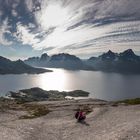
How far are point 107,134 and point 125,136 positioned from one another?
13.8 feet

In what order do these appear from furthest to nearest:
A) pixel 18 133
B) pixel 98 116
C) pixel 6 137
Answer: pixel 98 116 → pixel 18 133 → pixel 6 137

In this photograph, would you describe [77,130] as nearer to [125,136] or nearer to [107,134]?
[107,134]

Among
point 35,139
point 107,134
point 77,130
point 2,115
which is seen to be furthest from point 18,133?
point 2,115

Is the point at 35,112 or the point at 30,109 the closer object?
the point at 35,112

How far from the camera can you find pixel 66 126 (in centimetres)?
5112

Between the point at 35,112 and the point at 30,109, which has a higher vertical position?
the point at 30,109

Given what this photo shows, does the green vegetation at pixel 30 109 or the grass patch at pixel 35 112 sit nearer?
the grass patch at pixel 35 112

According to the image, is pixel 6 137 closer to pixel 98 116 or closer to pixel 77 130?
pixel 77 130

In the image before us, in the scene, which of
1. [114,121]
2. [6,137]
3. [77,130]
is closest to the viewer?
[6,137]

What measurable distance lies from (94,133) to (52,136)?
21.0 ft

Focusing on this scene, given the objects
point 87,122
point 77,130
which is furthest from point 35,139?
point 87,122

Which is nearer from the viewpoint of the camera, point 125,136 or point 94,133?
point 125,136

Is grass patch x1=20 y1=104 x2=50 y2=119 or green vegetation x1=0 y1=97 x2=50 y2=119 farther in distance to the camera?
green vegetation x1=0 y1=97 x2=50 y2=119

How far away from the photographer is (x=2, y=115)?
202 feet
